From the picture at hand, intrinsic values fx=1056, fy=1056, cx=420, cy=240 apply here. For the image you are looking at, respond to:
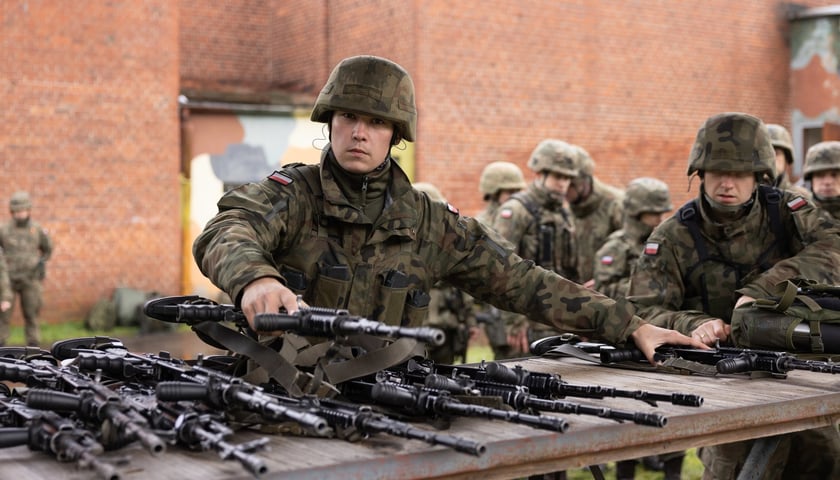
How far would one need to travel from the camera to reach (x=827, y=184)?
7.52 metres

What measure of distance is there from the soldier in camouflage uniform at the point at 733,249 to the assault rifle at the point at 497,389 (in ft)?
5.23

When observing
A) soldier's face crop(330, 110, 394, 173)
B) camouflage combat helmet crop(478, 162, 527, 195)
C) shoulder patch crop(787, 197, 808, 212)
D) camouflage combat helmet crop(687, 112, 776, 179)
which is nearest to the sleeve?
soldier's face crop(330, 110, 394, 173)

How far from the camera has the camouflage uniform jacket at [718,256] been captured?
16.3 feet

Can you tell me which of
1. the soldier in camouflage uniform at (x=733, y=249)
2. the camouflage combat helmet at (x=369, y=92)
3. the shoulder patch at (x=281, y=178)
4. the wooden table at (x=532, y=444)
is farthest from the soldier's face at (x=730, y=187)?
the shoulder patch at (x=281, y=178)

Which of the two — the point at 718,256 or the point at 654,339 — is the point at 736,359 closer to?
the point at 654,339

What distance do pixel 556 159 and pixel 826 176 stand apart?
232 cm

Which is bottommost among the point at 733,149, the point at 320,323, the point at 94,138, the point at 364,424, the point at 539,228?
the point at 364,424

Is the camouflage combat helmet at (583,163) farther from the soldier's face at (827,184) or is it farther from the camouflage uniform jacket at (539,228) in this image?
the soldier's face at (827,184)

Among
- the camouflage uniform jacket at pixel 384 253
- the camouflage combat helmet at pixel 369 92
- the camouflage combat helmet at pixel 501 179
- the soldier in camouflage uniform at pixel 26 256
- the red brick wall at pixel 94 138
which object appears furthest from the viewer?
the red brick wall at pixel 94 138

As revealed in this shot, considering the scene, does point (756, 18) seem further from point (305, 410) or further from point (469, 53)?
point (305, 410)

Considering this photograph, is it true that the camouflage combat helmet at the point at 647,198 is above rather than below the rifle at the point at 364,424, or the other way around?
above

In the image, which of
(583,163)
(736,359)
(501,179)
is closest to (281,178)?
(736,359)

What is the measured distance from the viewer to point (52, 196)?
1461cm

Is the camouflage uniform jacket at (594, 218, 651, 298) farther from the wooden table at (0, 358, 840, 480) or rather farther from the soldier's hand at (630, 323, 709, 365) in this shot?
the wooden table at (0, 358, 840, 480)
